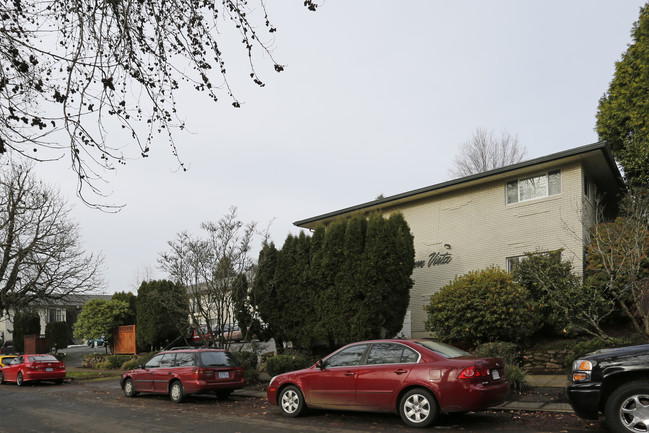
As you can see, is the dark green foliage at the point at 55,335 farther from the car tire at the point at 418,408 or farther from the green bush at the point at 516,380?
the car tire at the point at 418,408

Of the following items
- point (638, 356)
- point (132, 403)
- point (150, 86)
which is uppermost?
point (150, 86)

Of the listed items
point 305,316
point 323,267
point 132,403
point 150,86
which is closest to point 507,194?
point 323,267

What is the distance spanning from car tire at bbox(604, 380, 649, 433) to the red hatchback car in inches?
76.1

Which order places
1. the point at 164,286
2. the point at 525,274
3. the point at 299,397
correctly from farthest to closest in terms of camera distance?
the point at 164,286 → the point at 525,274 → the point at 299,397

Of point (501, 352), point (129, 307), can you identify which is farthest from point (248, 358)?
point (129, 307)

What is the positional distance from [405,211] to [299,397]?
12.5 m

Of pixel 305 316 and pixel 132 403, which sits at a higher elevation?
pixel 305 316

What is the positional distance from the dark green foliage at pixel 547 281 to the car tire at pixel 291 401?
25.0ft

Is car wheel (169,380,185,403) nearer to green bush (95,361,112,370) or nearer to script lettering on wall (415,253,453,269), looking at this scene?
script lettering on wall (415,253,453,269)

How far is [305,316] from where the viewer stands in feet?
58.6

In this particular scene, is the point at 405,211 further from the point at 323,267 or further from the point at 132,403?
the point at 132,403

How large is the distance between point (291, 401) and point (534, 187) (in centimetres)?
1183

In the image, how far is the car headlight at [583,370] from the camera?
7234mm

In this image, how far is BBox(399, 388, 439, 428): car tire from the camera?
8484 mm
